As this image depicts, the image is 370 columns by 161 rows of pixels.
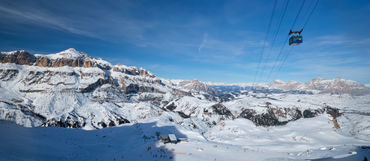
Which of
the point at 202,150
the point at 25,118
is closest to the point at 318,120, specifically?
the point at 202,150

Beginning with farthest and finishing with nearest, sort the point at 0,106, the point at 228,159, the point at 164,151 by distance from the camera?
the point at 0,106, the point at 164,151, the point at 228,159

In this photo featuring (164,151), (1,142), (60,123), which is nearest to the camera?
(1,142)

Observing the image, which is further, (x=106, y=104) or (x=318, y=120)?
(x=106, y=104)

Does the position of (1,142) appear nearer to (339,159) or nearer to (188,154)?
(188,154)

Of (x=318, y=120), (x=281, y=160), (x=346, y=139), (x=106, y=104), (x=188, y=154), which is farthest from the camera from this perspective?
(x=106, y=104)

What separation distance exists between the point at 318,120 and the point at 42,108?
25326 centimetres

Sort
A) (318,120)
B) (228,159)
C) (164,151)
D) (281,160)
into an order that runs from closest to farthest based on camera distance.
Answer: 1. (281,160)
2. (228,159)
3. (164,151)
4. (318,120)

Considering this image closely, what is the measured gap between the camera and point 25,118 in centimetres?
14638

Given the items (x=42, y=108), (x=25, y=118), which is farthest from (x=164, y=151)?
(x=42, y=108)

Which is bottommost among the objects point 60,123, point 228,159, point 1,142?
point 60,123

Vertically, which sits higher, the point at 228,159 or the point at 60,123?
the point at 228,159

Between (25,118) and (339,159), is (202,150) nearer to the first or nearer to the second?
(339,159)

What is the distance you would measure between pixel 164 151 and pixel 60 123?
522ft

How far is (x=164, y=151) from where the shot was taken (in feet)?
66.3
